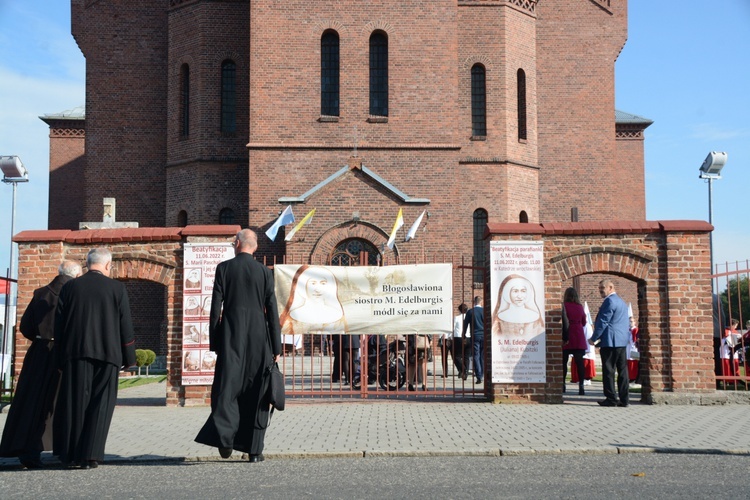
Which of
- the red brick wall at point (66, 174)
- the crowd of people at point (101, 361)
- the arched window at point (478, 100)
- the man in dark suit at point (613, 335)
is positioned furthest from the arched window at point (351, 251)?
the crowd of people at point (101, 361)

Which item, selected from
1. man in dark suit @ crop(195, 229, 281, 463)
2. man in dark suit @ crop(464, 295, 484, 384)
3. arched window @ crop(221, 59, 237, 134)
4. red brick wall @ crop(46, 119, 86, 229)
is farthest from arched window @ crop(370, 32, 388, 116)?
man in dark suit @ crop(195, 229, 281, 463)

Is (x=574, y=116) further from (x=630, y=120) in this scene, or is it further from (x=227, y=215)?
(x=227, y=215)

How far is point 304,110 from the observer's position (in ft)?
86.5

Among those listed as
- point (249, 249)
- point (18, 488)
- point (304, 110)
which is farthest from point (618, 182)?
point (18, 488)

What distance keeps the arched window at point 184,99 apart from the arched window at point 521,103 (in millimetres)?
10188

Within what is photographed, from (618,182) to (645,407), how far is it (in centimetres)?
2179

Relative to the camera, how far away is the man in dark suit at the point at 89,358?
795 cm

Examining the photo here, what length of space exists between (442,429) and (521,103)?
20.2 m

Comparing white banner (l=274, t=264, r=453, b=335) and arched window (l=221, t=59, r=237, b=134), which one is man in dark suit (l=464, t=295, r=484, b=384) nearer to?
white banner (l=274, t=264, r=453, b=335)

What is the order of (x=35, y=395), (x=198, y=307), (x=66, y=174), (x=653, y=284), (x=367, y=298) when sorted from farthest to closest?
(x=66, y=174) < (x=367, y=298) < (x=653, y=284) < (x=198, y=307) < (x=35, y=395)

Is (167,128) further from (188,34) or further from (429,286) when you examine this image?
(429,286)

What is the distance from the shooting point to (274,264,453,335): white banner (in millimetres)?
13547

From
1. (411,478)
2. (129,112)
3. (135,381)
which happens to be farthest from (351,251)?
(411,478)

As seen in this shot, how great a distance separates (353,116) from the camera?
2648 cm
